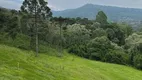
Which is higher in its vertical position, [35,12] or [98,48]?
[35,12]

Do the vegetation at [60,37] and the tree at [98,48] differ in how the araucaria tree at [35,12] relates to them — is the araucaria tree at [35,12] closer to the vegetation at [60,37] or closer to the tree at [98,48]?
the vegetation at [60,37]

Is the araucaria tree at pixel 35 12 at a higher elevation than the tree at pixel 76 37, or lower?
higher

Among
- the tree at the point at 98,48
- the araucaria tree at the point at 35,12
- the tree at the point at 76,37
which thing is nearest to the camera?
the araucaria tree at the point at 35,12

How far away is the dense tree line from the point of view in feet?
Result: 260

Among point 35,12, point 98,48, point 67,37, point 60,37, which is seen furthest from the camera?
point 67,37

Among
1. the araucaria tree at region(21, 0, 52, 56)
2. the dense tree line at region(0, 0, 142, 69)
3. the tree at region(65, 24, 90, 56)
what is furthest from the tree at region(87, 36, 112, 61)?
the araucaria tree at region(21, 0, 52, 56)

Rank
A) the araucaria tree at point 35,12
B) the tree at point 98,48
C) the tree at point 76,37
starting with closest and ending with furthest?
the araucaria tree at point 35,12 → the tree at point 98,48 → the tree at point 76,37

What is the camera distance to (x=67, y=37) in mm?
115000

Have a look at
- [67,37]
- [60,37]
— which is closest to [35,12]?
[60,37]

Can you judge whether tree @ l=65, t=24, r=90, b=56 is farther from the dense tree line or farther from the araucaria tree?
the araucaria tree

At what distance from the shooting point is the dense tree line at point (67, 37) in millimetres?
79375

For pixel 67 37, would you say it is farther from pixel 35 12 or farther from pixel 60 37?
pixel 35 12

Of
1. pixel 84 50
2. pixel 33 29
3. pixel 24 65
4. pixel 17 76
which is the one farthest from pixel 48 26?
pixel 17 76

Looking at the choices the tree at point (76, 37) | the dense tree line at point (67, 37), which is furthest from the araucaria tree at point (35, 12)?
the tree at point (76, 37)
